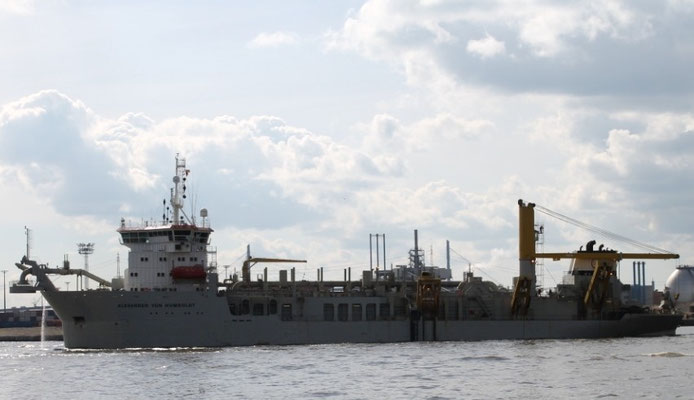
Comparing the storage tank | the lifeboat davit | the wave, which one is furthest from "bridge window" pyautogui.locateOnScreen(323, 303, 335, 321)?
the storage tank

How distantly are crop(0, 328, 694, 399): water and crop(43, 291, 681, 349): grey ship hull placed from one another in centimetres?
178

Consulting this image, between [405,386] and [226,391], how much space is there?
27.2 ft

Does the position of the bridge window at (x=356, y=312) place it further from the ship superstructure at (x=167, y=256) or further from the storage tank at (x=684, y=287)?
the storage tank at (x=684, y=287)

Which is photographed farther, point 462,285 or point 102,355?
point 462,285

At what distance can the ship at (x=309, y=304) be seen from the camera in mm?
77688

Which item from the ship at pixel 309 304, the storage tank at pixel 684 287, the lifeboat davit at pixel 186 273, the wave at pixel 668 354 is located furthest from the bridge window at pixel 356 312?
the storage tank at pixel 684 287

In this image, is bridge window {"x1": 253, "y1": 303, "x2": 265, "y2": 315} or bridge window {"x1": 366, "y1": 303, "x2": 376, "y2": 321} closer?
bridge window {"x1": 253, "y1": 303, "x2": 265, "y2": 315}

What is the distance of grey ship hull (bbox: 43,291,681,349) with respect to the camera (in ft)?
254

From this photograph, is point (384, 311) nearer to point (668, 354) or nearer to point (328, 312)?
point (328, 312)

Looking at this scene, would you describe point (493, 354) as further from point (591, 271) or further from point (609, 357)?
point (591, 271)

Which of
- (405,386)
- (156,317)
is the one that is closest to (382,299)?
(156,317)

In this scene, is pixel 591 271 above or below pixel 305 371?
above

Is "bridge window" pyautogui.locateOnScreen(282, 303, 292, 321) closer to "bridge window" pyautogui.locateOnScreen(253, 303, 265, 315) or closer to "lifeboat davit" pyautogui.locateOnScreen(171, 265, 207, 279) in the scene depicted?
"bridge window" pyautogui.locateOnScreen(253, 303, 265, 315)

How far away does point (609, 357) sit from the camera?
67.7 m
